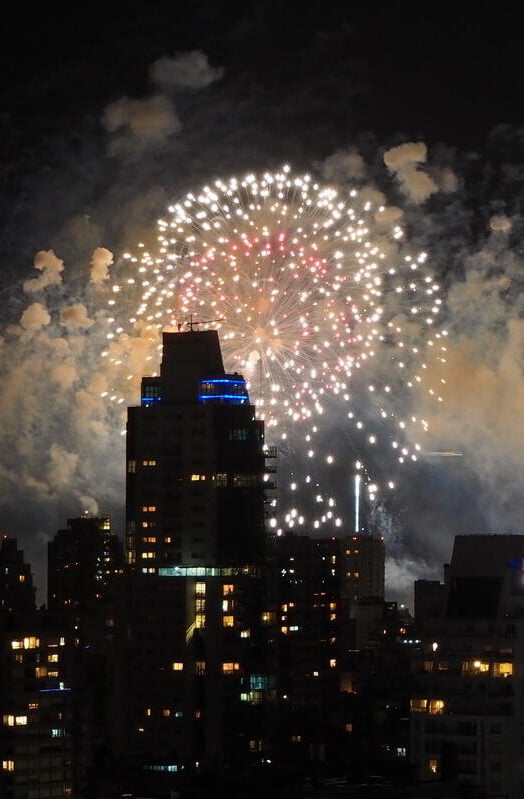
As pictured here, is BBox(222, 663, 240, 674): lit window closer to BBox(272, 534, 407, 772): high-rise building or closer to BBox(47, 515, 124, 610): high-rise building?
BBox(272, 534, 407, 772): high-rise building

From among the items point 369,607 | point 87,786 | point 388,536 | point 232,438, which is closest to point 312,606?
point 388,536

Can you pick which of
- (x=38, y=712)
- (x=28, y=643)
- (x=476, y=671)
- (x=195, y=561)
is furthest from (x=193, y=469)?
(x=476, y=671)

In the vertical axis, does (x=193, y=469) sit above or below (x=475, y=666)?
above

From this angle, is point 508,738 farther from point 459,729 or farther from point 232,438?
point 232,438

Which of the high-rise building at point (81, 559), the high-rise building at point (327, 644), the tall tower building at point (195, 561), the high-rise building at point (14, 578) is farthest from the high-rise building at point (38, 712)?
the high-rise building at point (81, 559)

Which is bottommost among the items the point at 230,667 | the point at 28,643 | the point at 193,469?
the point at 230,667

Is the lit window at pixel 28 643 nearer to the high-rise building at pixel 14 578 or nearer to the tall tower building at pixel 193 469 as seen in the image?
the tall tower building at pixel 193 469

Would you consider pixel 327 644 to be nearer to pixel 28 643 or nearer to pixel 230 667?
pixel 230 667
